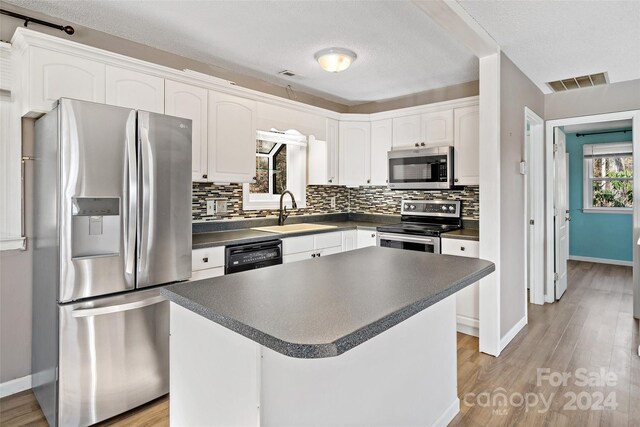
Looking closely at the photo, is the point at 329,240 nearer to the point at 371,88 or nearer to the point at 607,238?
the point at 371,88

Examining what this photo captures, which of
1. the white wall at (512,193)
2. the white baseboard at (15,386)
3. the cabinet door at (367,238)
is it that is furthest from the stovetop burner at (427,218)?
the white baseboard at (15,386)

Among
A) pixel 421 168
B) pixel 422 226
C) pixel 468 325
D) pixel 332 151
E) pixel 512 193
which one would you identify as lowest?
pixel 468 325

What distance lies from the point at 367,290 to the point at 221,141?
2136 millimetres

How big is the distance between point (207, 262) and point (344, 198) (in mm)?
2478

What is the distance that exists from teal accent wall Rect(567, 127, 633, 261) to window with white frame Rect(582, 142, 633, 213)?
0.31ft

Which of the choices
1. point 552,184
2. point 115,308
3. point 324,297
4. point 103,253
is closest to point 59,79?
point 103,253

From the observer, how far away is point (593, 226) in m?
6.31

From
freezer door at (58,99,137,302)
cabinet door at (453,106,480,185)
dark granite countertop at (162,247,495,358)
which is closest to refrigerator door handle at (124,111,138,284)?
freezer door at (58,99,137,302)

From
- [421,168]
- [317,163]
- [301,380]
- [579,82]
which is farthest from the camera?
[317,163]

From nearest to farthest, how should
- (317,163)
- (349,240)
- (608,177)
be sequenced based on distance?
(349,240) → (317,163) → (608,177)

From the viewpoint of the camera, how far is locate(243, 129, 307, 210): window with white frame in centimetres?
367

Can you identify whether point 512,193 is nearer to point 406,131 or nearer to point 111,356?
point 406,131

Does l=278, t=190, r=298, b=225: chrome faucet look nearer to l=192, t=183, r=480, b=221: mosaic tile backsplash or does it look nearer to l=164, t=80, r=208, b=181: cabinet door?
l=192, t=183, r=480, b=221: mosaic tile backsplash

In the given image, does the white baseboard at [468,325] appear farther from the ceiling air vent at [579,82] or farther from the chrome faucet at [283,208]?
the ceiling air vent at [579,82]
